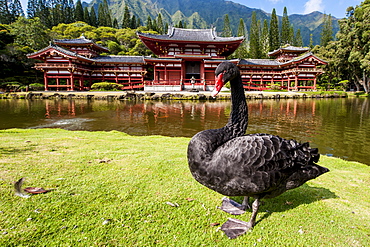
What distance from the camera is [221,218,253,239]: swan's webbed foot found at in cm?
215

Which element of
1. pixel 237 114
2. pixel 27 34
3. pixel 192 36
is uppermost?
pixel 27 34

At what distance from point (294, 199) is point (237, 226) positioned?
1109mm

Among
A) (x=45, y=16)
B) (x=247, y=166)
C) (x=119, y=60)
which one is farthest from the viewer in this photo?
(x=45, y=16)

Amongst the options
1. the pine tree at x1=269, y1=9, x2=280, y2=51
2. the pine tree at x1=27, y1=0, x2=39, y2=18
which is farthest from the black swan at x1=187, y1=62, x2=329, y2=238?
the pine tree at x1=27, y1=0, x2=39, y2=18

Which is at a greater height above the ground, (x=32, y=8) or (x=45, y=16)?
(x=32, y=8)

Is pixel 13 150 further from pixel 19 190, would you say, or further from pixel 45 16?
pixel 45 16

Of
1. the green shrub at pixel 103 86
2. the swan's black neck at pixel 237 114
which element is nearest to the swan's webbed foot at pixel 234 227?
the swan's black neck at pixel 237 114

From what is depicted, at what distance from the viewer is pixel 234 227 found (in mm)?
2266

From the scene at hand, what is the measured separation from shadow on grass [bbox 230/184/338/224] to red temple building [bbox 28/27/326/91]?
27.9 meters

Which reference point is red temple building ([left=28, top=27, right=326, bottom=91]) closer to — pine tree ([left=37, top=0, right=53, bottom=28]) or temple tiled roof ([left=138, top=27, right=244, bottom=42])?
temple tiled roof ([left=138, top=27, right=244, bottom=42])

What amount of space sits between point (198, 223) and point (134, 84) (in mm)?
35353

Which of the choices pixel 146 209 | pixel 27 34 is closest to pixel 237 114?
pixel 146 209

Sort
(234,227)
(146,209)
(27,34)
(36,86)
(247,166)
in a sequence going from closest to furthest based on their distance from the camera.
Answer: (247,166)
(234,227)
(146,209)
(36,86)
(27,34)

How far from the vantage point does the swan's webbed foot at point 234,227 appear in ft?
7.06
